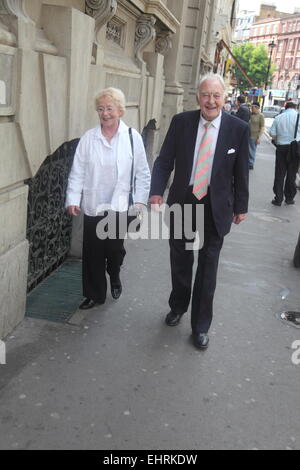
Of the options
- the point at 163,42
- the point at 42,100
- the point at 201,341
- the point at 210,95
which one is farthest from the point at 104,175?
the point at 163,42

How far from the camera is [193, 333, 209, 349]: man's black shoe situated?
411cm

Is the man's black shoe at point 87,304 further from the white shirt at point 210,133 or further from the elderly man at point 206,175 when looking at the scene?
the white shirt at point 210,133

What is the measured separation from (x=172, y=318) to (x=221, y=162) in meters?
1.47

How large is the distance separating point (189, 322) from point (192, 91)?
9705 millimetres

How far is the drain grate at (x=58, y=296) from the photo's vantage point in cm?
445

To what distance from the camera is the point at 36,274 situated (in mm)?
5020

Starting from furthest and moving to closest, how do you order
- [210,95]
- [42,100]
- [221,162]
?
[42,100] → [221,162] → [210,95]

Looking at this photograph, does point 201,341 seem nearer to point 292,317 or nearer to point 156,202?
point 156,202

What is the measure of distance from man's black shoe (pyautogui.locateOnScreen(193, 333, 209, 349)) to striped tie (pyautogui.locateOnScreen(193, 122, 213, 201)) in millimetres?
1121

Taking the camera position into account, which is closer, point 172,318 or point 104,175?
point 104,175

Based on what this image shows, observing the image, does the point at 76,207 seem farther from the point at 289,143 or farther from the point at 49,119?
the point at 289,143

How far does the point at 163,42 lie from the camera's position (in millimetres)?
8969

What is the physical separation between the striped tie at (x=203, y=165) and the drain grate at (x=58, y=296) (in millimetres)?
1579
